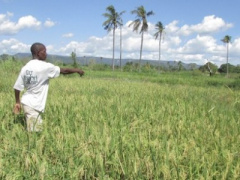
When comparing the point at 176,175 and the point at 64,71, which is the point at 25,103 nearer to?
the point at 64,71

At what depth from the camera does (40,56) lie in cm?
362

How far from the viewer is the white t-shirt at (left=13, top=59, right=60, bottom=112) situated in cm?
352

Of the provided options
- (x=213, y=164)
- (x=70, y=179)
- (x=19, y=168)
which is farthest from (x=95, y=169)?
(x=213, y=164)

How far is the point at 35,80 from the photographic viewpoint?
3.53 meters

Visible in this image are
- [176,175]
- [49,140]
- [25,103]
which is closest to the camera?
[176,175]

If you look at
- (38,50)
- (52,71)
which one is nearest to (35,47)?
(38,50)

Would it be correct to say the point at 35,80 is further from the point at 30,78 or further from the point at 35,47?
the point at 35,47

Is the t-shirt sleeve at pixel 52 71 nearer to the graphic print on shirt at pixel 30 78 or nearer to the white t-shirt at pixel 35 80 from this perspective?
the white t-shirt at pixel 35 80

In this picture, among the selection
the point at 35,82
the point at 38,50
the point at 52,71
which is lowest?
the point at 35,82

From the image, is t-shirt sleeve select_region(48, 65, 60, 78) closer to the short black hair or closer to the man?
the man

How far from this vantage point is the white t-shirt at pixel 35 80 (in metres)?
3.52

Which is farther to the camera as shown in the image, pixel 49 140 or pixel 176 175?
pixel 49 140

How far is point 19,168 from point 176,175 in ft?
4.13

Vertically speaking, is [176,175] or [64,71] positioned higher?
Answer: [64,71]
